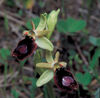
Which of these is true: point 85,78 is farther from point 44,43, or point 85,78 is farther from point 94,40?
point 94,40

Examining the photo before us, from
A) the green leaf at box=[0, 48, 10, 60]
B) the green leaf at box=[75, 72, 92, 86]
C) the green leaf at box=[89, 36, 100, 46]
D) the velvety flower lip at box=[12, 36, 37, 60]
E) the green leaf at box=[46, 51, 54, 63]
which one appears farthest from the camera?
the green leaf at box=[89, 36, 100, 46]

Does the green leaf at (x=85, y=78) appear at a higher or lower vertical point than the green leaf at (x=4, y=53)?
lower

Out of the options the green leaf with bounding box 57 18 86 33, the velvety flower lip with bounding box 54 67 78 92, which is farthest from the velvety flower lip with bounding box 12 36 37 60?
the green leaf with bounding box 57 18 86 33

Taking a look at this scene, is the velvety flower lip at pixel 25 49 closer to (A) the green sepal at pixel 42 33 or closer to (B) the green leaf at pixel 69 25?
(A) the green sepal at pixel 42 33

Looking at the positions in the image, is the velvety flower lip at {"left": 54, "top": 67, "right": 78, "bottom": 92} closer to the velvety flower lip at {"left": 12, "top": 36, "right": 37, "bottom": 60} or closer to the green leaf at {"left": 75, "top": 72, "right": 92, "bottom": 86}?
the velvety flower lip at {"left": 12, "top": 36, "right": 37, "bottom": 60}

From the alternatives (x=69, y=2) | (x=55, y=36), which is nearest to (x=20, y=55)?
(x=55, y=36)

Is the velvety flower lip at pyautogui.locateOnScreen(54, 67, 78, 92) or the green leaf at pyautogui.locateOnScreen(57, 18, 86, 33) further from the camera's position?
the green leaf at pyautogui.locateOnScreen(57, 18, 86, 33)

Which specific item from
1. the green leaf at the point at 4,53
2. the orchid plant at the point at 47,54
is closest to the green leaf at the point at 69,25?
the green leaf at the point at 4,53
